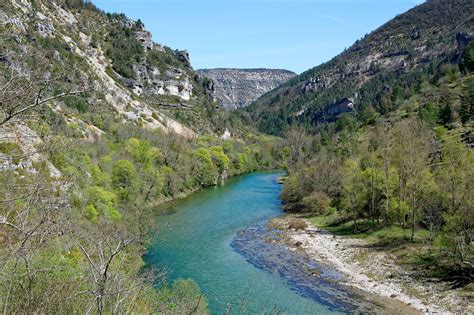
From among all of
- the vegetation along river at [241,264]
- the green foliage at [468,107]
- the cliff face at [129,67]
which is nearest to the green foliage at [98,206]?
the vegetation along river at [241,264]

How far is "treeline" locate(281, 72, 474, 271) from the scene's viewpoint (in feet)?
100

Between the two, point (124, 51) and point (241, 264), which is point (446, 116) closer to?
point (241, 264)

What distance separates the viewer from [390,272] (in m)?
30.4

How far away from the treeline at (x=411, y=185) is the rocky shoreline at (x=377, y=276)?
3.17 meters

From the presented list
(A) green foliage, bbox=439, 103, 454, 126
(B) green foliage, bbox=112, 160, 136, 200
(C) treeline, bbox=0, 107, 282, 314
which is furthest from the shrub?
(A) green foliage, bbox=439, 103, 454, 126

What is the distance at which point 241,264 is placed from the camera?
33.6m

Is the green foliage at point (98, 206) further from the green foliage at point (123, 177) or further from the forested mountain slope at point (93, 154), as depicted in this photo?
the green foliage at point (123, 177)

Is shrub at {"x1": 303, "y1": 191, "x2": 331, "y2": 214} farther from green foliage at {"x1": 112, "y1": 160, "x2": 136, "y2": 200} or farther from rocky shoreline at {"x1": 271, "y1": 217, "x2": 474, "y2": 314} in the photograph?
green foliage at {"x1": 112, "y1": 160, "x2": 136, "y2": 200}

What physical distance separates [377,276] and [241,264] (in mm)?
9954

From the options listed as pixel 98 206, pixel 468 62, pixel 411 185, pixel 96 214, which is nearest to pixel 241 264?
pixel 96 214

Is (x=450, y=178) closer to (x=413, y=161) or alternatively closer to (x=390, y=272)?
(x=413, y=161)

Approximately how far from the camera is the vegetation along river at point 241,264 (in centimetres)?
2573

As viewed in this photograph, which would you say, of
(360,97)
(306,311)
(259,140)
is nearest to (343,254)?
(306,311)

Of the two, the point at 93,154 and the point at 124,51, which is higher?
the point at 124,51
